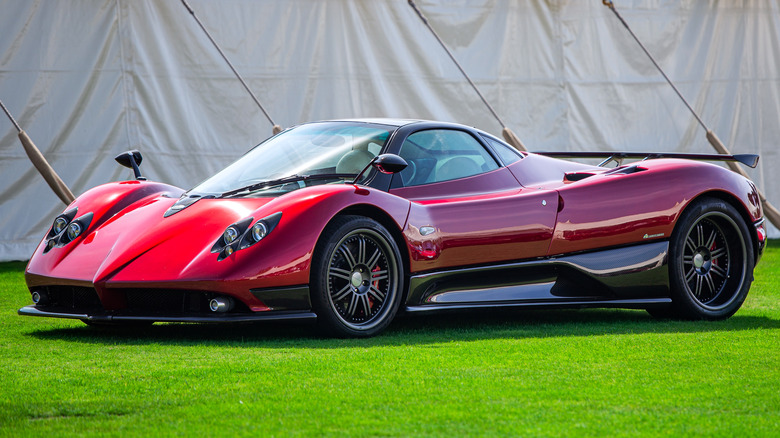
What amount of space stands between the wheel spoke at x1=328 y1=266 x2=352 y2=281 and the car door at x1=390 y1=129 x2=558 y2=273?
38 cm

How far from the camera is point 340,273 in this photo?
5535 millimetres

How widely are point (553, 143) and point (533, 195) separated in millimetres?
6441

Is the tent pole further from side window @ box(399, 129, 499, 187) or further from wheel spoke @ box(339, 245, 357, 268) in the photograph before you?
wheel spoke @ box(339, 245, 357, 268)

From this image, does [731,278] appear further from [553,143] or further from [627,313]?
[553,143]

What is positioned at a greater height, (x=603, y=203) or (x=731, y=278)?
(x=603, y=203)

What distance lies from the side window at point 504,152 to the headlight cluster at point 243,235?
1.76 metres

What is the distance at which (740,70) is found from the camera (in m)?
13.4

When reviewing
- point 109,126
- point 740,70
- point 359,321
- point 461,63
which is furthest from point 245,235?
point 740,70

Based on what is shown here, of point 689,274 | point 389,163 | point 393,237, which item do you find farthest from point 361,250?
point 689,274

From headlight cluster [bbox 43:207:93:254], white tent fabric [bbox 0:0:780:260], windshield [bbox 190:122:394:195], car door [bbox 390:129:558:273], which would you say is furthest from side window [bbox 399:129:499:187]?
white tent fabric [bbox 0:0:780:260]

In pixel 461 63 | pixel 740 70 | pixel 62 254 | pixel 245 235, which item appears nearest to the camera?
pixel 245 235

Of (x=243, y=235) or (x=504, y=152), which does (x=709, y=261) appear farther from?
(x=243, y=235)

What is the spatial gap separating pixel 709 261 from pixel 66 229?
3811 millimetres

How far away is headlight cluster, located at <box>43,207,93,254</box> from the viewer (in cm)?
605
